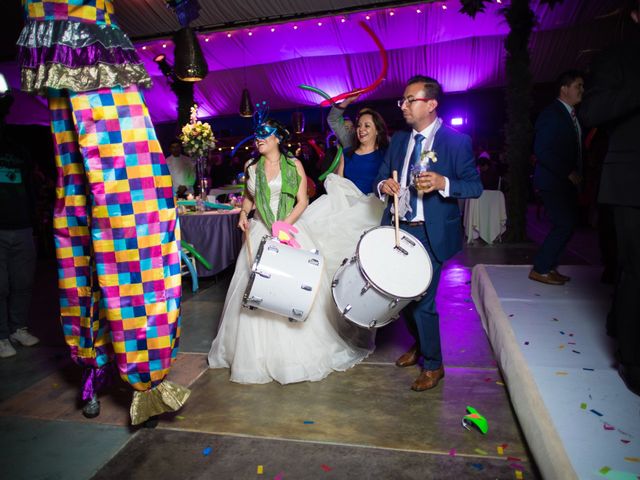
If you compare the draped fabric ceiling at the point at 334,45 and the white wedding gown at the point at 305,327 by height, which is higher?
the draped fabric ceiling at the point at 334,45

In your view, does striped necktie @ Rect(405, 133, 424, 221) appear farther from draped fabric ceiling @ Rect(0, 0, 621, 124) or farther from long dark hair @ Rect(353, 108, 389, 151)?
draped fabric ceiling @ Rect(0, 0, 621, 124)

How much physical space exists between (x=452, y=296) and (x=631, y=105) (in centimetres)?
284

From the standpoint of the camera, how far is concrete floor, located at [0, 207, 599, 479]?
6.32 feet

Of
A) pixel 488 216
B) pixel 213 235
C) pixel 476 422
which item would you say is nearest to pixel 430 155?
pixel 476 422

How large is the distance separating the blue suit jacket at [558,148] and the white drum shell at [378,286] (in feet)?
7.37

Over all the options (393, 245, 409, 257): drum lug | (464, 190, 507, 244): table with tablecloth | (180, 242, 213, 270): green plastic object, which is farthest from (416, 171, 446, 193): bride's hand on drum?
(464, 190, 507, 244): table with tablecloth

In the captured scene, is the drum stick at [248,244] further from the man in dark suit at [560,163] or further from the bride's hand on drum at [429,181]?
the man in dark suit at [560,163]

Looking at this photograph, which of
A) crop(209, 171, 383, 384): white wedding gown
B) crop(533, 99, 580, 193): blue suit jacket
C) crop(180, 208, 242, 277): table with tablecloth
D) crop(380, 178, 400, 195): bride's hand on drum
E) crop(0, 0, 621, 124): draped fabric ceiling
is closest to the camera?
crop(380, 178, 400, 195): bride's hand on drum

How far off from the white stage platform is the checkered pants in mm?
1721

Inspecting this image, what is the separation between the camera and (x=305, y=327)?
2.92 meters

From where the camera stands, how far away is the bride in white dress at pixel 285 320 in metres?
2.82

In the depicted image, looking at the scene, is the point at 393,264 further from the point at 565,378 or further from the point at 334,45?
the point at 334,45

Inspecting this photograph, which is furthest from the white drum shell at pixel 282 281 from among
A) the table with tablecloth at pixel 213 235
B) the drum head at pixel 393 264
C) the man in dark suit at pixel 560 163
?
the table with tablecloth at pixel 213 235

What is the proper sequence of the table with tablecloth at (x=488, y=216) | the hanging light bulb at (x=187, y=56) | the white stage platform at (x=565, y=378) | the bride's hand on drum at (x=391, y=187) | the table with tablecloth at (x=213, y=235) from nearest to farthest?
1. the white stage platform at (x=565, y=378)
2. the bride's hand on drum at (x=391, y=187)
3. the hanging light bulb at (x=187, y=56)
4. the table with tablecloth at (x=213, y=235)
5. the table with tablecloth at (x=488, y=216)
